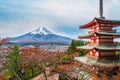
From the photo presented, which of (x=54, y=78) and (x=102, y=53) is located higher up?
(x=102, y=53)

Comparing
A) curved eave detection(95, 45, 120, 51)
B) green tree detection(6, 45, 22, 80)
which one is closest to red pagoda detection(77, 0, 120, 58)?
curved eave detection(95, 45, 120, 51)

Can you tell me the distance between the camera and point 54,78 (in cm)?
2528

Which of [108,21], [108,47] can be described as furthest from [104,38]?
[108,21]

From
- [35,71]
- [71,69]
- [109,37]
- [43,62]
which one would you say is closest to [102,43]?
[109,37]

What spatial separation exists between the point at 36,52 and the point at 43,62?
114 inches

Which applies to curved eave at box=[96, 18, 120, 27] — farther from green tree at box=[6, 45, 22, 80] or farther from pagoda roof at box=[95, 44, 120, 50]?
green tree at box=[6, 45, 22, 80]

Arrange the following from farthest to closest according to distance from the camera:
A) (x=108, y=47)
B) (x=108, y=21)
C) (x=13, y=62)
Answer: (x=13, y=62), (x=108, y=21), (x=108, y=47)

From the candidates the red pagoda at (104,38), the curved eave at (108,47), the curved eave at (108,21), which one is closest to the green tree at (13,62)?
the red pagoda at (104,38)

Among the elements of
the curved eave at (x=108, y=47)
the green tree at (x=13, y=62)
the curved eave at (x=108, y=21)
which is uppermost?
the curved eave at (x=108, y=21)

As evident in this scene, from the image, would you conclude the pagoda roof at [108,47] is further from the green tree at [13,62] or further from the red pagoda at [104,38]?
the green tree at [13,62]

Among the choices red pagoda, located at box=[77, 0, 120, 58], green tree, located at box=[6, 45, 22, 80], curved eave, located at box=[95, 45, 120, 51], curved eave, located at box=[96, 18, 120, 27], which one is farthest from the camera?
green tree, located at box=[6, 45, 22, 80]

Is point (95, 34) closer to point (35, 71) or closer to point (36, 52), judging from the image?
point (36, 52)

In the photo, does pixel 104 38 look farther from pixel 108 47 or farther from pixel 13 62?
pixel 13 62

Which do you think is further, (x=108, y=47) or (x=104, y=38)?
(x=104, y=38)
